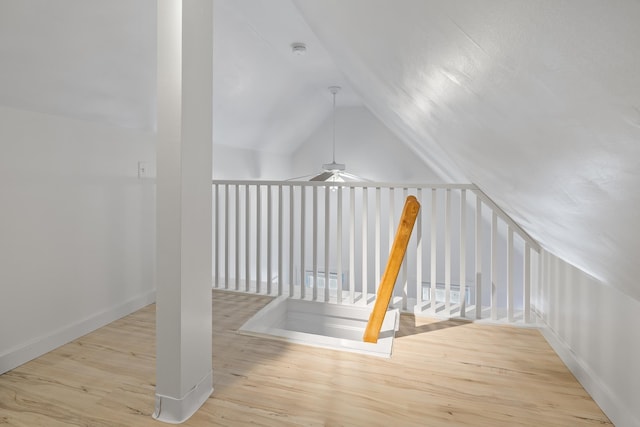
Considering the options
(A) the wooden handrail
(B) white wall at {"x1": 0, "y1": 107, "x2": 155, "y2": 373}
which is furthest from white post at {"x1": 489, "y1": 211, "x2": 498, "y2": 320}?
(B) white wall at {"x1": 0, "y1": 107, "x2": 155, "y2": 373}

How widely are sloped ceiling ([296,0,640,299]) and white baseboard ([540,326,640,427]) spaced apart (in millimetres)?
580

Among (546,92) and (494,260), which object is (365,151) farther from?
(546,92)

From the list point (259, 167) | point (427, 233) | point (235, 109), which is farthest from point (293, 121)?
point (427, 233)

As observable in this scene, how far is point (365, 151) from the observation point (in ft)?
18.7

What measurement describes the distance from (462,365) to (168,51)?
1.97 m

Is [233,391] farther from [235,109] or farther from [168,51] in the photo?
[235,109]

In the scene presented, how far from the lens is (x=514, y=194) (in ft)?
4.66

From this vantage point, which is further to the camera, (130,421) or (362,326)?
(362,326)

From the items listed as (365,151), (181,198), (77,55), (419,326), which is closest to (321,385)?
(419,326)

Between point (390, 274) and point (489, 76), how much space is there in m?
1.65

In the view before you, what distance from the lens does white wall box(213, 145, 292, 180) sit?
12.6 ft

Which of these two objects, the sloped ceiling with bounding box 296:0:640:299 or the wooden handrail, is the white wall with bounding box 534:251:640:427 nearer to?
the sloped ceiling with bounding box 296:0:640:299

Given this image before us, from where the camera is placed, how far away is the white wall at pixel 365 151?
18.1ft

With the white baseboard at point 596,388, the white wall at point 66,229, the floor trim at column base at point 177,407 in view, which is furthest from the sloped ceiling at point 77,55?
the white baseboard at point 596,388
